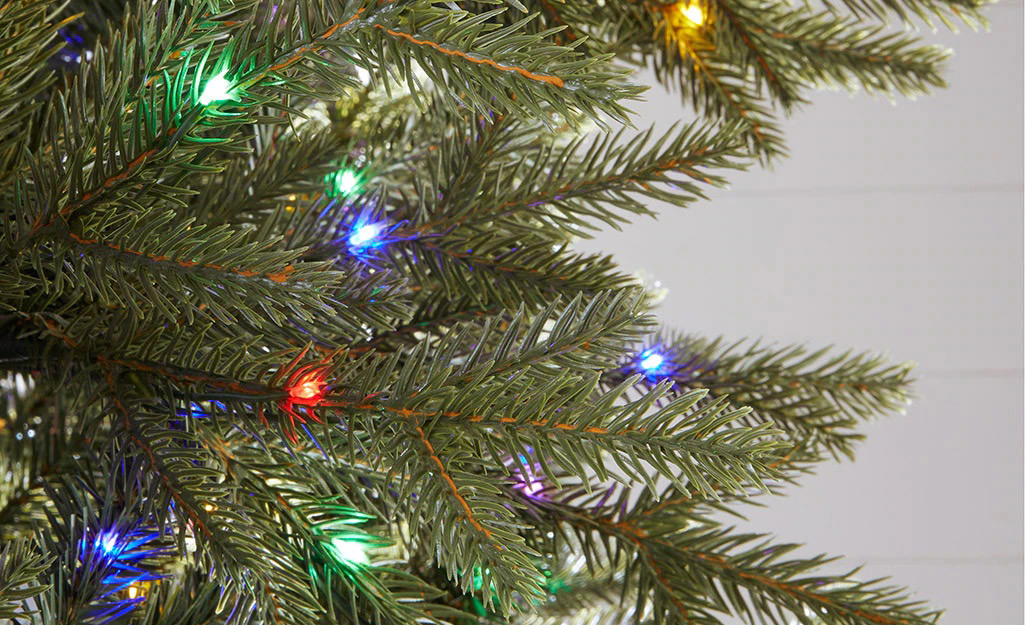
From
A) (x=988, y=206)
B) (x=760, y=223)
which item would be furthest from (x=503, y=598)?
(x=988, y=206)

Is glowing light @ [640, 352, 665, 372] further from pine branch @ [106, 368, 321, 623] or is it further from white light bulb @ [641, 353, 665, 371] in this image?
pine branch @ [106, 368, 321, 623]

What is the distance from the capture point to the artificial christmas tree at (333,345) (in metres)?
0.15

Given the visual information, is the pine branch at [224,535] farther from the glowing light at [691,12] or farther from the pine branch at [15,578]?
the glowing light at [691,12]

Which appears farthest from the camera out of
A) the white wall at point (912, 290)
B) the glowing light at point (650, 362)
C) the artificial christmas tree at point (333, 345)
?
the white wall at point (912, 290)

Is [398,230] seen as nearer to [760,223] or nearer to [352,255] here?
[352,255]

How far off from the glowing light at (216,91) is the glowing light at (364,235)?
9 centimetres

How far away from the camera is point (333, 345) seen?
0.68 feet

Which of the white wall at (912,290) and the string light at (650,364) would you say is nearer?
the string light at (650,364)

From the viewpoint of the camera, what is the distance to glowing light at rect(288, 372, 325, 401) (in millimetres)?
168

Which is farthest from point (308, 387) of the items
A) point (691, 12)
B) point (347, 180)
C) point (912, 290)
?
point (912, 290)

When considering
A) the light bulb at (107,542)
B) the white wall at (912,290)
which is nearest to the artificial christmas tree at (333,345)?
the light bulb at (107,542)

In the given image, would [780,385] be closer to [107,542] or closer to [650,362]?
[650,362]

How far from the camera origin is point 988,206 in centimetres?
123

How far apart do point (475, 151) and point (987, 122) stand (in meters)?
1.20
